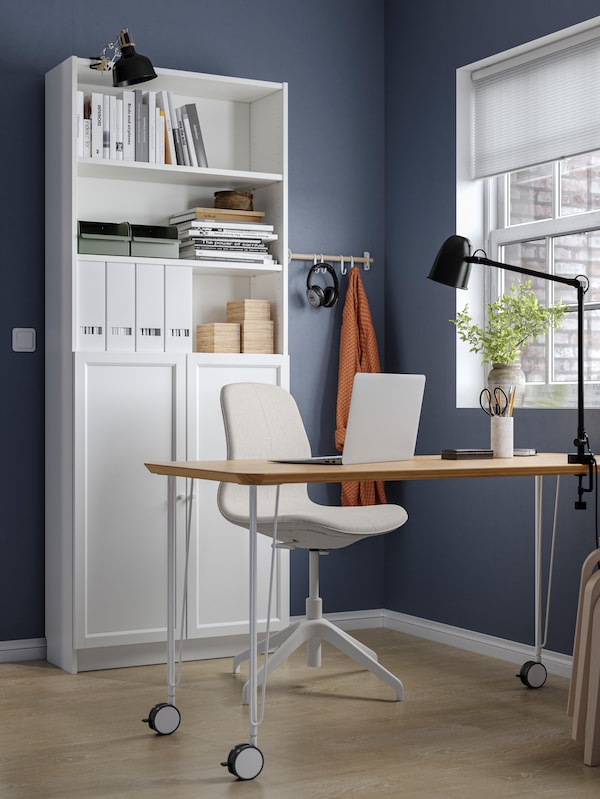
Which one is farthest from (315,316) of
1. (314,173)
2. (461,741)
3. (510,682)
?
(461,741)

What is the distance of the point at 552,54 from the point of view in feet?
13.4

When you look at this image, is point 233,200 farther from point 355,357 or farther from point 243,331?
point 355,357

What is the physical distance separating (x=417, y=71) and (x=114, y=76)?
4.68 ft

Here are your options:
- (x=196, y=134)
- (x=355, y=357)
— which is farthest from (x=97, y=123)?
(x=355, y=357)

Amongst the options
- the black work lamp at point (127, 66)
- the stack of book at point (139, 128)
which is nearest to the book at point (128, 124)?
the stack of book at point (139, 128)

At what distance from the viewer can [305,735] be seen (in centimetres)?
320

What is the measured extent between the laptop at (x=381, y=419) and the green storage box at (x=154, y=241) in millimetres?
1289

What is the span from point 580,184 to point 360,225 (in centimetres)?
111

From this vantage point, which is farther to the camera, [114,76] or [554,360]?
[554,360]

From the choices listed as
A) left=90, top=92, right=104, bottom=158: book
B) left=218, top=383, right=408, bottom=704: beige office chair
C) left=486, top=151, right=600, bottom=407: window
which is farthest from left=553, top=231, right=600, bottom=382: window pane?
left=90, top=92, right=104, bottom=158: book

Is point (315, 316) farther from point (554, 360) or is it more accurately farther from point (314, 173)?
point (554, 360)

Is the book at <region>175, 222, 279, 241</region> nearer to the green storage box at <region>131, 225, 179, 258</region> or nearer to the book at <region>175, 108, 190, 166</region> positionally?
the green storage box at <region>131, 225, 179, 258</region>

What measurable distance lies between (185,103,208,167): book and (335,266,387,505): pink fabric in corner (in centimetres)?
88

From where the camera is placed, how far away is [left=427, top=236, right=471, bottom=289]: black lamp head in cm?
349
